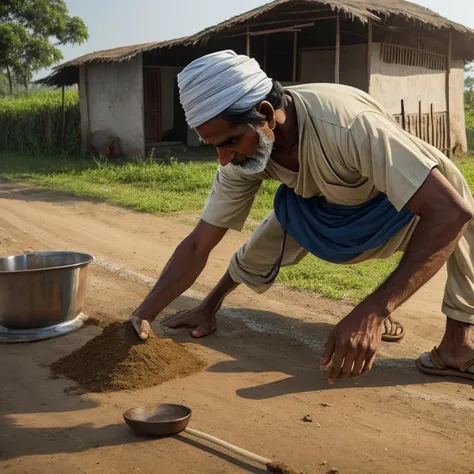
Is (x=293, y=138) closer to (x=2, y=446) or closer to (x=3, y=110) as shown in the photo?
(x=2, y=446)

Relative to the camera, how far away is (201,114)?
8.77ft

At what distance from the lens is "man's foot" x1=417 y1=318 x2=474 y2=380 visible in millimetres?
3256

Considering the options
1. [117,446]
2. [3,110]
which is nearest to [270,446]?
[117,446]

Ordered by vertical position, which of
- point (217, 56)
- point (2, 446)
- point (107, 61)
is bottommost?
point (2, 446)

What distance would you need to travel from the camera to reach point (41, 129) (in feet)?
51.7

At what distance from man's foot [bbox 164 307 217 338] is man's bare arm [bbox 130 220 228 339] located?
1.87 feet

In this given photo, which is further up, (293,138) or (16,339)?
(293,138)

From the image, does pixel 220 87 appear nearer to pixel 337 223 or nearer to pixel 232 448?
pixel 337 223

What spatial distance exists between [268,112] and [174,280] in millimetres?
1053

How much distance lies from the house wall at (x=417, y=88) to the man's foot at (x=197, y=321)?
8.50 meters

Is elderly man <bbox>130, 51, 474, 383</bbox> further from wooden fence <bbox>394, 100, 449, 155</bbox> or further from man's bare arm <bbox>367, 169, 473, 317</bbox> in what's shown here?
wooden fence <bbox>394, 100, 449, 155</bbox>

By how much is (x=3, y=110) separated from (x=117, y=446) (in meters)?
16.0

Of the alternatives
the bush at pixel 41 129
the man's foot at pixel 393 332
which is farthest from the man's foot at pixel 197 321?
the bush at pixel 41 129

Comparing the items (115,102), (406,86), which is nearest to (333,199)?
(406,86)
